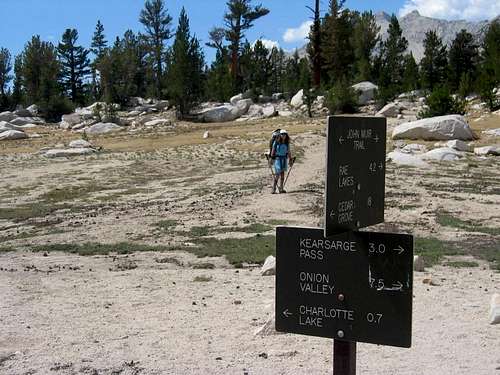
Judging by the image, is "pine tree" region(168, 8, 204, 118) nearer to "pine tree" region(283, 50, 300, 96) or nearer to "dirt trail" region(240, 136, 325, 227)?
"pine tree" region(283, 50, 300, 96)

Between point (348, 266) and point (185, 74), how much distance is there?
53847mm

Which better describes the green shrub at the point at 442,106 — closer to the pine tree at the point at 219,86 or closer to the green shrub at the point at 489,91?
the green shrub at the point at 489,91

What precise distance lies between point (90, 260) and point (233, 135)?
28.3 m

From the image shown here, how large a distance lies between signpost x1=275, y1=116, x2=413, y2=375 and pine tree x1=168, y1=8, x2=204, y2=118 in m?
53.3

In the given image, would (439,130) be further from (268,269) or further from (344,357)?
(344,357)

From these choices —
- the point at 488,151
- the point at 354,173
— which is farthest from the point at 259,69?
the point at 354,173

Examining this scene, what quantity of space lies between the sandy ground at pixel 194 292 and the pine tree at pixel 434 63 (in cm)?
3529

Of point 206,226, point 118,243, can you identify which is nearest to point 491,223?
point 206,226

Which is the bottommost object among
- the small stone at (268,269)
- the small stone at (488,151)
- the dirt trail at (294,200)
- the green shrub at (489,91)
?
the small stone at (268,269)

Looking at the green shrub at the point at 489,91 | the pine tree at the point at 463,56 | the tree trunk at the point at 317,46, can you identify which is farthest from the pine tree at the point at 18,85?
the green shrub at the point at 489,91

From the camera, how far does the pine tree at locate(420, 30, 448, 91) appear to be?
55.1 m

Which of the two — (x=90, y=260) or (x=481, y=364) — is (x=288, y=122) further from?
(x=481, y=364)

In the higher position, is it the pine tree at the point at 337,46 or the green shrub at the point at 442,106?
the pine tree at the point at 337,46

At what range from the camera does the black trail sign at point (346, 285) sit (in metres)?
3.99
